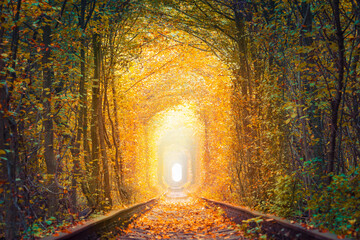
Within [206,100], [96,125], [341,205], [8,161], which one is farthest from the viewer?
[206,100]

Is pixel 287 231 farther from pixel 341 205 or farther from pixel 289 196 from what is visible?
pixel 289 196

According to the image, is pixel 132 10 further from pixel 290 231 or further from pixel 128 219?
pixel 290 231

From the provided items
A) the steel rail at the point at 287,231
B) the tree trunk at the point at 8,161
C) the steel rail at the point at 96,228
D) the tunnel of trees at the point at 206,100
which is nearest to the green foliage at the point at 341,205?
the tunnel of trees at the point at 206,100

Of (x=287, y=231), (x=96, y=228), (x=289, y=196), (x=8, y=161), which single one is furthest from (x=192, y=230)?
(x=8, y=161)

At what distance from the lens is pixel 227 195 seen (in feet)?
37.3

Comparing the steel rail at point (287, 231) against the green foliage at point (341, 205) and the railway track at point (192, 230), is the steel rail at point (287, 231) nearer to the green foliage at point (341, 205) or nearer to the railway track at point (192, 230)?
the railway track at point (192, 230)

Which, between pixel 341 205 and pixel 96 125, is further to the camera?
pixel 96 125

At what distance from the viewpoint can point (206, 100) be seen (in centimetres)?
1562

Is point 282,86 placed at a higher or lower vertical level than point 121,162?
higher

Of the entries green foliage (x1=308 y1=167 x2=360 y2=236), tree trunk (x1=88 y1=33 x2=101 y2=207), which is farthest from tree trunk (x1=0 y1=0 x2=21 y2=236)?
tree trunk (x1=88 y1=33 x2=101 y2=207)

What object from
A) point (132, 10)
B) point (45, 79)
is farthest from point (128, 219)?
point (132, 10)

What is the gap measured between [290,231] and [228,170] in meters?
7.41

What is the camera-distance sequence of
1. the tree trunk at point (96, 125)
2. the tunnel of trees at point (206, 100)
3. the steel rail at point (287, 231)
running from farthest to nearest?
the tree trunk at point (96, 125) < the tunnel of trees at point (206, 100) < the steel rail at point (287, 231)

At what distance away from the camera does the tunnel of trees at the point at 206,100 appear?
364cm
